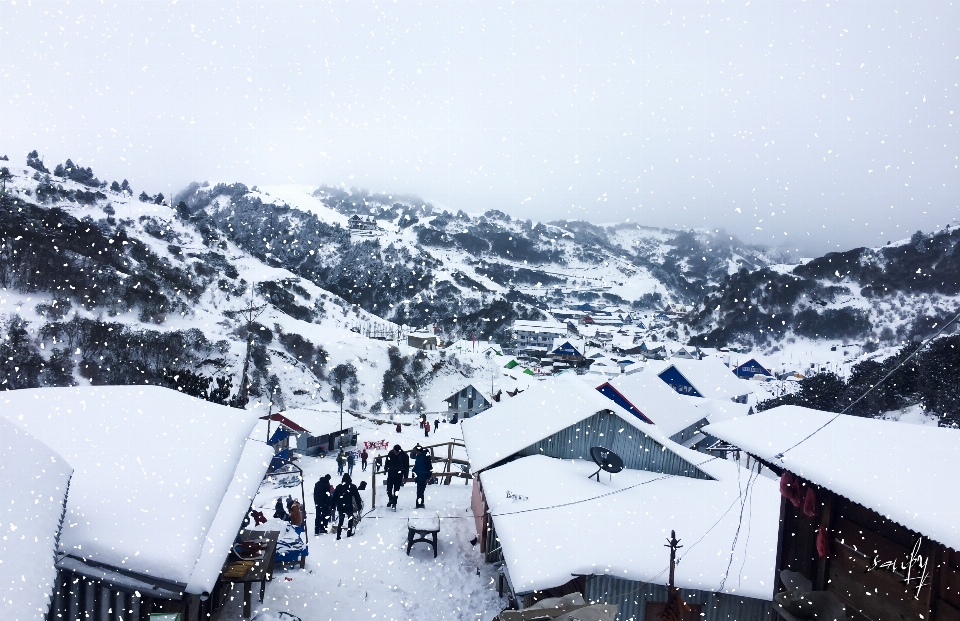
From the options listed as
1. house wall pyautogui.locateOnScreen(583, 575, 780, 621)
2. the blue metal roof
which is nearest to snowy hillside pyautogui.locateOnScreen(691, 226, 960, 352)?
the blue metal roof

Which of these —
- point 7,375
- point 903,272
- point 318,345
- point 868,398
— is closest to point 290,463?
point 7,375

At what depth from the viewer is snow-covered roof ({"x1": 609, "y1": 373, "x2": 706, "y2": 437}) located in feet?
88.9

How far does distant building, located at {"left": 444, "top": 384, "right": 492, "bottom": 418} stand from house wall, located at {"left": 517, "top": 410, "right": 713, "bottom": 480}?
115 feet

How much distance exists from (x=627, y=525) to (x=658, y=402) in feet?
70.3

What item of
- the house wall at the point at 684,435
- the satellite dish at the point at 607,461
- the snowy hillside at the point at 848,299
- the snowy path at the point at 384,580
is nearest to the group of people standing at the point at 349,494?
the snowy path at the point at 384,580

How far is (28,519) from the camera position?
4133 mm

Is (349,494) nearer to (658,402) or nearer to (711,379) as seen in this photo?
(658,402)

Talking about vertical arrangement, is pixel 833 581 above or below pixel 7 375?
above

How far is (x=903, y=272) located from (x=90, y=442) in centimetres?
13582

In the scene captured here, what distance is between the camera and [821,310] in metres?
106

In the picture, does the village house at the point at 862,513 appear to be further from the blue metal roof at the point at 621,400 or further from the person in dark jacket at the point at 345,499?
the blue metal roof at the point at 621,400

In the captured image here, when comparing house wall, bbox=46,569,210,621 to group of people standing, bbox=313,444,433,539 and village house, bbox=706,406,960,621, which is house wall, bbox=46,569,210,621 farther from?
village house, bbox=706,406,960,621

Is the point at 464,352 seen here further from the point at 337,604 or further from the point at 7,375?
the point at 337,604

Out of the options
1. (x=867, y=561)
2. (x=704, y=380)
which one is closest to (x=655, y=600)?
(x=867, y=561)
